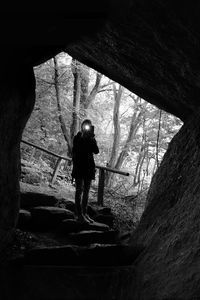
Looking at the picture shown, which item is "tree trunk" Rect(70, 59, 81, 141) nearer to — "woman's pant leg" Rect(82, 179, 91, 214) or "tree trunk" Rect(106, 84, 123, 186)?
"tree trunk" Rect(106, 84, 123, 186)

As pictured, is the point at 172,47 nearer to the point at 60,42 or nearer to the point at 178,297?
the point at 60,42

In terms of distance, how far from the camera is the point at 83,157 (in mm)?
6508

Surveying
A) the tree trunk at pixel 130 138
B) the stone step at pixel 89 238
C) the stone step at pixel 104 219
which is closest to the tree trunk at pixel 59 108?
the tree trunk at pixel 130 138

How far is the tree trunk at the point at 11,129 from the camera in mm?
4527

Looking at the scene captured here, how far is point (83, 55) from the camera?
21.9 ft

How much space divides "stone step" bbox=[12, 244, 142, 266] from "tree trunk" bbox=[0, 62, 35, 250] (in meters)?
0.65

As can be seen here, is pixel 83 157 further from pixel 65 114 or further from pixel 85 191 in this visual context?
pixel 65 114

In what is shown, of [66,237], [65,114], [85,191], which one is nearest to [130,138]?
[65,114]

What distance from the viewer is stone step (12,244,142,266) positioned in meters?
4.16

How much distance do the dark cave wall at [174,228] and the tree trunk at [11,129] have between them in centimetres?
217

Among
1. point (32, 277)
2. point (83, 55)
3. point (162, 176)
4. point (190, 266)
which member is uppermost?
point (83, 55)

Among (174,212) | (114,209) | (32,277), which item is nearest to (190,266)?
(174,212)

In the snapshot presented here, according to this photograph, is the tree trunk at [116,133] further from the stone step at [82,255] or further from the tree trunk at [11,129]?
the stone step at [82,255]

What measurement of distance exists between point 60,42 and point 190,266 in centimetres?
375
